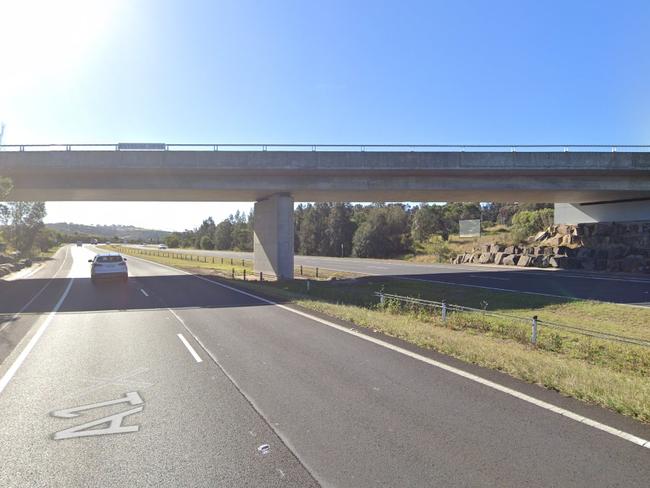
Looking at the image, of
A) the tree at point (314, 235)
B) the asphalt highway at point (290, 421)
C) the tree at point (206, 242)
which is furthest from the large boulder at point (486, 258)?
the tree at point (206, 242)

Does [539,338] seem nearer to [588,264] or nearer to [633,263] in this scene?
[633,263]

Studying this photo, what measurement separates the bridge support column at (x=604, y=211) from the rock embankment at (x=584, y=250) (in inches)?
22.4

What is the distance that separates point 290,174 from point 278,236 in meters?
4.01

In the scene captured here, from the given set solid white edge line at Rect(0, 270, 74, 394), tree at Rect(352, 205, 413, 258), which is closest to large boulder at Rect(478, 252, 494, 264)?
tree at Rect(352, 205, 413, 258)

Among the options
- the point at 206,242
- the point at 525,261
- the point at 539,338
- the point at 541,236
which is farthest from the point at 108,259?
the point at 206,242

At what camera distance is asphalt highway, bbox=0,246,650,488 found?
4.21 meters

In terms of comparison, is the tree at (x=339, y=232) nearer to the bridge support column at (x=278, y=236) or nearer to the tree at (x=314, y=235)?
the tree at (x=314, y=235)

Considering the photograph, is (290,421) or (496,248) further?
(496,248)

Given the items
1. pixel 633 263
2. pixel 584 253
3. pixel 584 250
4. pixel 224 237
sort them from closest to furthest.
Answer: pixel 633 263
pixel 584 253
pixel 584 250
pixel 224 237

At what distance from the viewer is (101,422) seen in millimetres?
5559

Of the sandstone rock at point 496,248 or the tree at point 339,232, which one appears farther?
the tree at point 339,232

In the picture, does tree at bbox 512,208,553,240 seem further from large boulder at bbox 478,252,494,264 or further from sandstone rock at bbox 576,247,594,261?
sandstone rock at bbox 576,247,594,261

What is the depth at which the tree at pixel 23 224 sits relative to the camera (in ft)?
218

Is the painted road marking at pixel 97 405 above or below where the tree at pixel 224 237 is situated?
below
